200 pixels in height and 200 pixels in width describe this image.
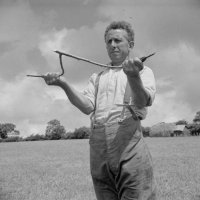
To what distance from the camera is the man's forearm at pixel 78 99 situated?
8.22 ft

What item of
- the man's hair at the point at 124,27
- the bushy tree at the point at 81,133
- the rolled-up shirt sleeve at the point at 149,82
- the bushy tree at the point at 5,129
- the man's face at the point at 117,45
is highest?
the bushy tree at the point at 5,129

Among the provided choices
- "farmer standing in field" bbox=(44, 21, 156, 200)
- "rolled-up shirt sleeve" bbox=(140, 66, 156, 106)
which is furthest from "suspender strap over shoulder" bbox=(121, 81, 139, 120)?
"rolled-up shirt sleeve" bbox=(140, 66, 156, 106)

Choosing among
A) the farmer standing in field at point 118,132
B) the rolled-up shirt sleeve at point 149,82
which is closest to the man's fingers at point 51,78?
the farmer standing in field at point 118,132

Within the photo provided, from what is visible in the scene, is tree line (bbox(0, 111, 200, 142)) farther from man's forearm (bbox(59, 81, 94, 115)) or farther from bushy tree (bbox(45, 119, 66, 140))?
man's forearm (bbox(59, 81, 94, 115))

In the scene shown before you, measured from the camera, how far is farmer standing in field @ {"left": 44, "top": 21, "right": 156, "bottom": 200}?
8.44 feet

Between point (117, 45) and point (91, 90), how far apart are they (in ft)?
1.22

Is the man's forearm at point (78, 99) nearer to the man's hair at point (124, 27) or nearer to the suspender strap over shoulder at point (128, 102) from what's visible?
the suspender strap over shoulder at point (128, 102)

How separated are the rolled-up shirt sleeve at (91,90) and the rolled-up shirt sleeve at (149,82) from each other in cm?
37

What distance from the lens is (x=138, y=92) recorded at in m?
2.35

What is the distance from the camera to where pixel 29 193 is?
732 cm

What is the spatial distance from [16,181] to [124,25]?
701 centimetres

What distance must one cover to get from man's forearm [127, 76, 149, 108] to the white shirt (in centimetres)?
8

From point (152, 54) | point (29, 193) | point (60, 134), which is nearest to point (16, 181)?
point (29, 193)

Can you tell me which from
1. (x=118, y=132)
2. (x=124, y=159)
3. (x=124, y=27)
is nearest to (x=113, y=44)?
(x=124, y=27)
